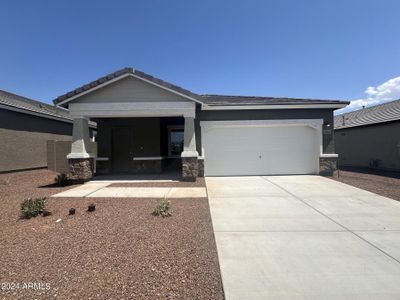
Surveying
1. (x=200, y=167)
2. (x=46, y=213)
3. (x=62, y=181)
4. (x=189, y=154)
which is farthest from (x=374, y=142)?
(x=46, y=213)

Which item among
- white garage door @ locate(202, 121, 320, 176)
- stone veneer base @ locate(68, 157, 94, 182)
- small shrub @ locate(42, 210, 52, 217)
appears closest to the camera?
small shrub @ locate(42, 210, 52, 217)

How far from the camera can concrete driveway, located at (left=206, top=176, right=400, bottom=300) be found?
3439mm

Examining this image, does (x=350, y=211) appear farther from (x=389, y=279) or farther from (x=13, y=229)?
(x=13, y=229)

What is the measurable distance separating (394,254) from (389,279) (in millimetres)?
981

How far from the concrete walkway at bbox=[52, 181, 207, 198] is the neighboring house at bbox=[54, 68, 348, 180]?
74.5 inches

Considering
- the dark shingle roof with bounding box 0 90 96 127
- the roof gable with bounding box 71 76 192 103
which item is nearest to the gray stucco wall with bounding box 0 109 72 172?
the dark shingle roof with bounding box 0 90 96 127

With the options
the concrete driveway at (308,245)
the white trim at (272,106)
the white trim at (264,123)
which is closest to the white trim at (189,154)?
the white trim at (264,123)

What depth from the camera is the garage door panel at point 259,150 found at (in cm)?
1353

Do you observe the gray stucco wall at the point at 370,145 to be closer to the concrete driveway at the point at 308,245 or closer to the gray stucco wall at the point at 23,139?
the concrete driveway at the point at 308,245

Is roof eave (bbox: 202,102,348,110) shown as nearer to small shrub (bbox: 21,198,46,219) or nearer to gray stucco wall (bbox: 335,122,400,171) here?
gray stucco wall (bbox: 335,122,400,171)

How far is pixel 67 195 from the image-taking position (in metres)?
9.05

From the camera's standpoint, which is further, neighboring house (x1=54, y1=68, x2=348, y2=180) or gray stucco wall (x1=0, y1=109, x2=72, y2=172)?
gray stucco wall (x1=0, y1=109, x2=72, y2=172)

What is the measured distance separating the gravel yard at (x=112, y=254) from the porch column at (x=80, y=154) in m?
4.60

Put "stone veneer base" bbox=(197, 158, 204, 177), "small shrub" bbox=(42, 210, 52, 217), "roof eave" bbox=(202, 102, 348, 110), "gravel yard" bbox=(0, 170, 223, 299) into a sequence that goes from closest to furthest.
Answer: "gravel yard" bbox=(0, 170, 223, 299) → "small shrub" bbox=(42, 210, 52, 217) → "roof eave" bbox=(202, 102, 348, 110) → "stone veneer base" bbox=(197, 158, 204, 177)
